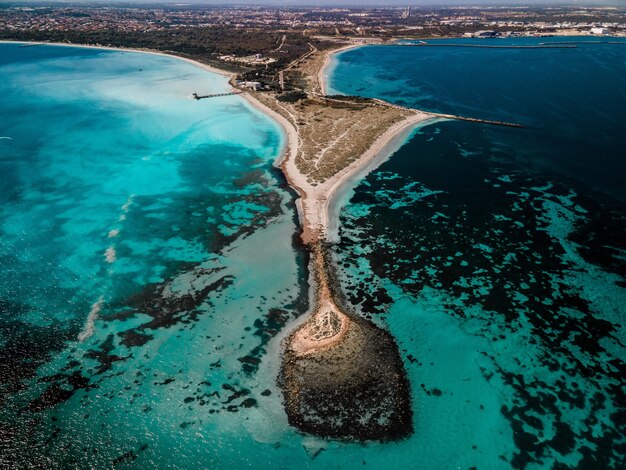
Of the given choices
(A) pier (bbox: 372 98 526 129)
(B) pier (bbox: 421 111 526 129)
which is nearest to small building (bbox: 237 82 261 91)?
(A) pier (bbox: 372 98 526 129)

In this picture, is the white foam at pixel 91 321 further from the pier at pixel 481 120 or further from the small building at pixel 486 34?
the small building at pixel 486 34

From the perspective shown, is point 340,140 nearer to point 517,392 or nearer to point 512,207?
point 512,207

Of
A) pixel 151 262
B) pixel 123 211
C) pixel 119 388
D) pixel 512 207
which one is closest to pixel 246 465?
pixel 119 388

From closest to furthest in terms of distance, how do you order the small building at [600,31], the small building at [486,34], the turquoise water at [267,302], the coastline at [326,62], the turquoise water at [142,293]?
1. the turquoise water at [267,302]
2. the turquoise water at [142,293]
3. the coastline at [326,62]
4. the small building at [600,31]
5. the small building at [486,34]

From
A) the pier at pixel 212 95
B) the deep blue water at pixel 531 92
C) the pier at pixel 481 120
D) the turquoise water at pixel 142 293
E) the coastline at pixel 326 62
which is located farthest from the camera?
the coastline at pixel 326 62

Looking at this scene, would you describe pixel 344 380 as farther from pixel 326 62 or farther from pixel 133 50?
pixel 133 50

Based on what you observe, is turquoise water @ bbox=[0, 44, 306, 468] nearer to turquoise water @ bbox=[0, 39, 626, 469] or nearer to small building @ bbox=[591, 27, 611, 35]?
turquoise water @ bbox=[0, 39, 626, 469]

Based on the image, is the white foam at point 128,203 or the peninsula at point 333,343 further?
the white foam at point 128,203

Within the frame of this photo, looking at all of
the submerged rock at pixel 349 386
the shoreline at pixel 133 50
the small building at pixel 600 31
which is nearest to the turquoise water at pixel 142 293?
the submerged rock at pixel 349 386
